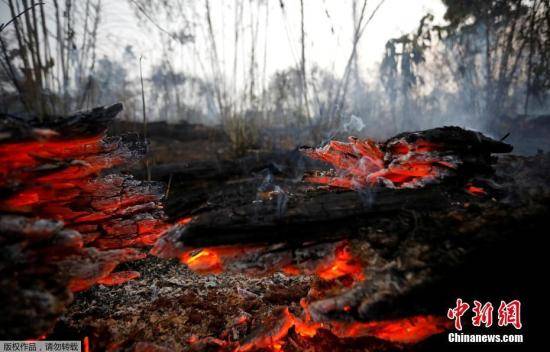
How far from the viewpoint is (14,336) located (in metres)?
0.99

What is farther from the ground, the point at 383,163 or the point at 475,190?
the point at 383,163

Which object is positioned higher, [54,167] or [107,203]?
[54,167]

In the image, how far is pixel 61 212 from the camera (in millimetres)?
1482

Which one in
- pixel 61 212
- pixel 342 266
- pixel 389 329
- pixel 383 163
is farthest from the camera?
pixel 383 163

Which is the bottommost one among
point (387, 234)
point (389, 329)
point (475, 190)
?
point (389, 329)

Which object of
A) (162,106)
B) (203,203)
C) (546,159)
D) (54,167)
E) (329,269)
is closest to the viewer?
(54,167)

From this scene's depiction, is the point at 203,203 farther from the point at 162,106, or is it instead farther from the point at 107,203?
the point at 162,106

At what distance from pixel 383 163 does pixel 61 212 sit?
5.76 feet

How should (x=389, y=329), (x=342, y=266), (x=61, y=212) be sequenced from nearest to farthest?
(x=389, y=329) → (x=342, y=266) → (x=61, y=212)

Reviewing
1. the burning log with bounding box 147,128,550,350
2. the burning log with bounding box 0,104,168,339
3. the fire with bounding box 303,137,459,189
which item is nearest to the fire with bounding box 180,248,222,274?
the burning log with bounding box 147,128,550,350

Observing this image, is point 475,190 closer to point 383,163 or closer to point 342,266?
point 383,163

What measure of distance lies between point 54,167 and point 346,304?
1.39m

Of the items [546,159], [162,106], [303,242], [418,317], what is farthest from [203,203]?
[162,106]

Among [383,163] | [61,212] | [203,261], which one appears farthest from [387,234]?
[61,212]
